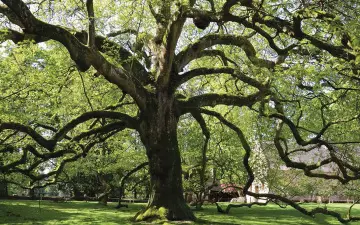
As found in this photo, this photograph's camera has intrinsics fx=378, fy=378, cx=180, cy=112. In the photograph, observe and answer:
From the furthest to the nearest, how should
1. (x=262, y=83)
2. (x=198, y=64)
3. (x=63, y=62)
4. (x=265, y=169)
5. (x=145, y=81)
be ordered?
(x=265, y=169), (x=198, y=64), (x=63, y=62), (x=145, y=81), (x=262, y=83)

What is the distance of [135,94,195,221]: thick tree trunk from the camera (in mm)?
12148

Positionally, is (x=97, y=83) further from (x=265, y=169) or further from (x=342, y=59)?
(x=265, y=169)

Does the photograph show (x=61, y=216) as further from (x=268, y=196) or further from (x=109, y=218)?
(x=268, y=196)

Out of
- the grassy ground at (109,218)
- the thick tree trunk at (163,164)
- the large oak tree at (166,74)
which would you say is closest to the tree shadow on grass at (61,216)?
the grassy ground at (109,218)

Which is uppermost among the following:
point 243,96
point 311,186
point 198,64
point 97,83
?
point 198,64

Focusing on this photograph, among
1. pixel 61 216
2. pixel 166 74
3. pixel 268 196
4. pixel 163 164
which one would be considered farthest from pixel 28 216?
pixel 268 196

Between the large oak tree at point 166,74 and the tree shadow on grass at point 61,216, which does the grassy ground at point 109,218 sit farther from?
the large oak tree at point 166,74

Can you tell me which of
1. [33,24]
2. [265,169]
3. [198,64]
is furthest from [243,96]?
[265,169]

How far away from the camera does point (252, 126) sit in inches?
918

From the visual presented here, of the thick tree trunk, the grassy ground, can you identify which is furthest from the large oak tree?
the grassy ground

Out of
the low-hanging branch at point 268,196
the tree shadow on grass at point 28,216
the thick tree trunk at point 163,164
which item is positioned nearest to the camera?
the thick tree trunk at point 163,164

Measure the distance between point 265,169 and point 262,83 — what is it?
14.2 metres

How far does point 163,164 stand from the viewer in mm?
12562

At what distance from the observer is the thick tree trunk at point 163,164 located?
1215cm
